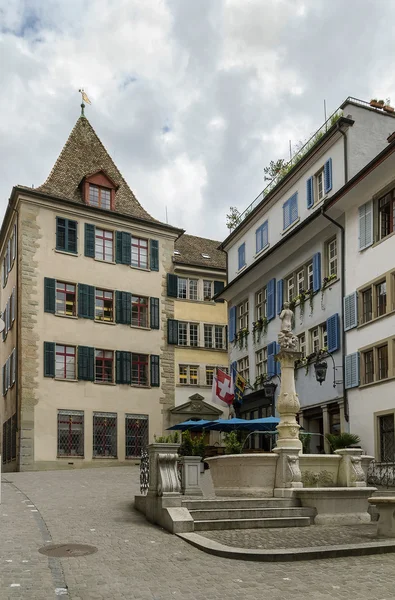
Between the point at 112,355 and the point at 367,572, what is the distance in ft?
94.9

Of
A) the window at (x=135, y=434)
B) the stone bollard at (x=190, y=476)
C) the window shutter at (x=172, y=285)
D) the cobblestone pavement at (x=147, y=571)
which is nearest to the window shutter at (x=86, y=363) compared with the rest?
the window at (x=135, y=434)

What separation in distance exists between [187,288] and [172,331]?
2.88m

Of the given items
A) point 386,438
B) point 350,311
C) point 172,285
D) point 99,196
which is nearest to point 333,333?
point 350,311

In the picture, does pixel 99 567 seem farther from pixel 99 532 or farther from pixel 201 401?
pixel 201 401

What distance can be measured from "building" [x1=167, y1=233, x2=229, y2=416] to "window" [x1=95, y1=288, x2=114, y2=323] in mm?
3569

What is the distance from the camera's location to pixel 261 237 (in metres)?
34.7

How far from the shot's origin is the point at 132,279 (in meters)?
39.1

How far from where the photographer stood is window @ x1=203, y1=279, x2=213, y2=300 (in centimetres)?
4259

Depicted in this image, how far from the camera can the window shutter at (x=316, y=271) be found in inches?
1107

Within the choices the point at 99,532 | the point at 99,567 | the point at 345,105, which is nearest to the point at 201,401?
the point at 345,105

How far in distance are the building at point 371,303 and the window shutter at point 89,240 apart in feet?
48.7

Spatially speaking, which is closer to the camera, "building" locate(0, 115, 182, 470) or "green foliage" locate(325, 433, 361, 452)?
"green foliage" locate(325, 433, 361, 452)

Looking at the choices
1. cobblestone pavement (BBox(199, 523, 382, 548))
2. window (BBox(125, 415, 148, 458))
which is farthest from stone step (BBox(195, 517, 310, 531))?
window (BBox(125, 415, 148, 458))

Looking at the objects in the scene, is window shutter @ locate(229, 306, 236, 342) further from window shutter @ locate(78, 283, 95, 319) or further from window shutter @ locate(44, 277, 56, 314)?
window shutter @ locate(44, 277, 56, 314)
